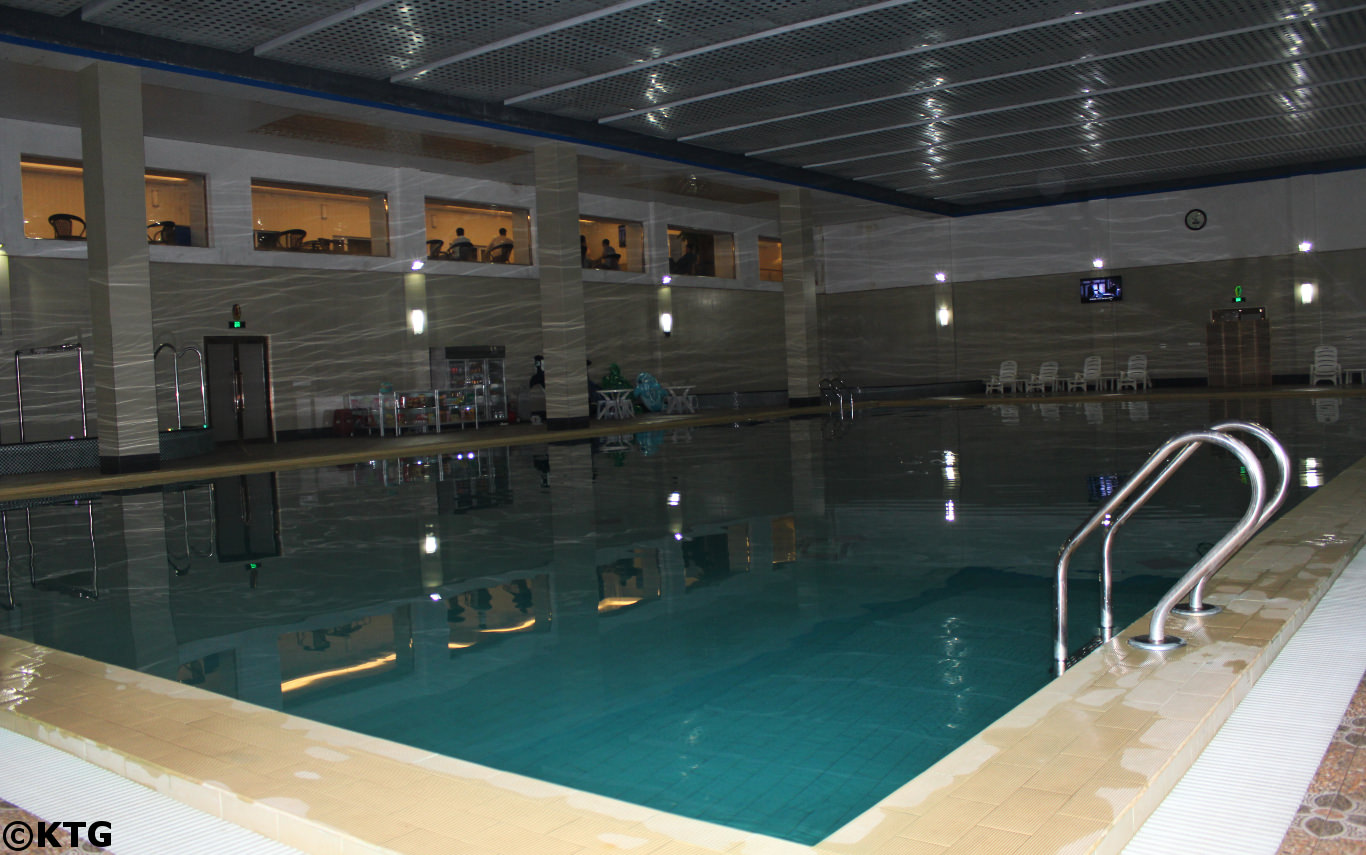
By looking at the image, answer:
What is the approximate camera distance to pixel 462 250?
2002 centimetres

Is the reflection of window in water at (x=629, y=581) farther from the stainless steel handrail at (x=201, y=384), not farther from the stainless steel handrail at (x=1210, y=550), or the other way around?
the stainless steel handrail at (x=201, y=384)

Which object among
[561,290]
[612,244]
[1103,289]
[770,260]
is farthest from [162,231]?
[1103,289]

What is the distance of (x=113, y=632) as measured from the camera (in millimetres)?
4840

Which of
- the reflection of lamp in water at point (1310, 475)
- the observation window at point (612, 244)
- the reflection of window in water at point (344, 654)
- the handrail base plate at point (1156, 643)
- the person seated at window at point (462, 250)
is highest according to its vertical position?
the observation window at point (612, 244)

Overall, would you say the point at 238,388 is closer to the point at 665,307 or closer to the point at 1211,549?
the point at 665,307

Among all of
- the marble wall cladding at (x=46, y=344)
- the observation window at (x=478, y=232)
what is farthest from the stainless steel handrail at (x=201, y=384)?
the observation window at (x=478, y=232)

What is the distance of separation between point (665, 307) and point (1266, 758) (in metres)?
21.9

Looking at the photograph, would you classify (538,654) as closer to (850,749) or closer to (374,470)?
(850,749)

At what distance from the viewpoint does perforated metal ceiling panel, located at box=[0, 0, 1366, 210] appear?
11109 mm

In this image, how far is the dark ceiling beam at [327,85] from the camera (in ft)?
35.0

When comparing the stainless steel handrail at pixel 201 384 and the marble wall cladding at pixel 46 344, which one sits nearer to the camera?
the marble wall cladding at pixel 46 344

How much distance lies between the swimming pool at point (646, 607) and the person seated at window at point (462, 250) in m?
10.5

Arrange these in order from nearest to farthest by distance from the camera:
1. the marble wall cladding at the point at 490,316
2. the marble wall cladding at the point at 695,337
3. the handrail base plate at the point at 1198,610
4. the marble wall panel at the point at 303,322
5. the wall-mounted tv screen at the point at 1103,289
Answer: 1. the handrail base plate at the point at 1198,610
2. the marble wall panel at the point at 303,322
3. the marble wall cladding at the point at 490,316
4. the marble wall cladding at the point at 695,337
5. the wall-mounted tv screen at the point at 1103,289

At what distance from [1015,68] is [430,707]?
1248 cm
